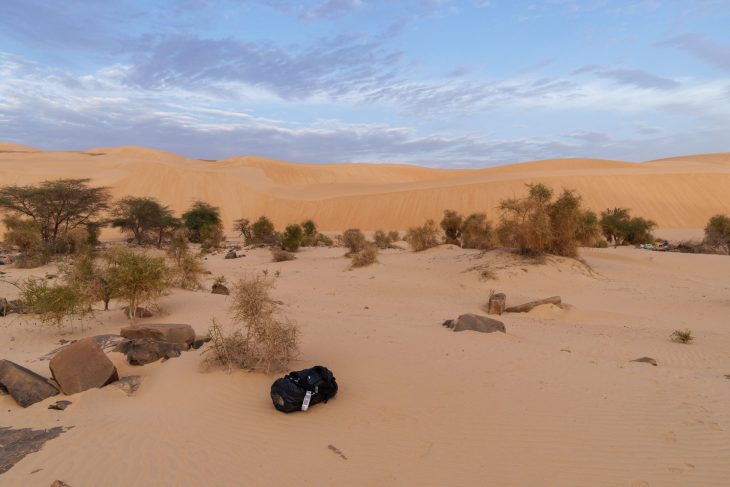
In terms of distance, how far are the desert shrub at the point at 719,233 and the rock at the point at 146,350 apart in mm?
26919

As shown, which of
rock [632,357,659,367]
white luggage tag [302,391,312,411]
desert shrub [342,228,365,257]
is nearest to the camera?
white luggage tag [302,391,312,411]

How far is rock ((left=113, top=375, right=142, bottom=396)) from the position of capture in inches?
245

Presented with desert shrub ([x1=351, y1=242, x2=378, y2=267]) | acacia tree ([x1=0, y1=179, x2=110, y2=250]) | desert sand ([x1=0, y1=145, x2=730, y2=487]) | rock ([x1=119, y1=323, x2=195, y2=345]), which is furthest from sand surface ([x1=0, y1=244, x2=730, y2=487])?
acacia tree ([x1=0, y1=179, x2=110, y2=250])

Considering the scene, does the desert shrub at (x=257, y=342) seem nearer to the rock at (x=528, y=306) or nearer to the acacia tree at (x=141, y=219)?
the rock at (x=528, y=306)

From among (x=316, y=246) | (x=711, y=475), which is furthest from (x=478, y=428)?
(x=316, y=246)

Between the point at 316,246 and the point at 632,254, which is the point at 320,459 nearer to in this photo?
the point at 632,254

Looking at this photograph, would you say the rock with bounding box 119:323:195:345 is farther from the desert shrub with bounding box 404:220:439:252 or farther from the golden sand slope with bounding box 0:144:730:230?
the golden sand slope with bounding box 0:144:730:230

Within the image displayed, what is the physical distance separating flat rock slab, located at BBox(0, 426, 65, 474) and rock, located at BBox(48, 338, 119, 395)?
3.03 feet

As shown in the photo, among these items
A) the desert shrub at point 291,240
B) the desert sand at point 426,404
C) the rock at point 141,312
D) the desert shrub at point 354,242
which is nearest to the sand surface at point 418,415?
the desert sand at point 426,404

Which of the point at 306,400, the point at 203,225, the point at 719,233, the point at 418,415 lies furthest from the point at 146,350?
the point at 719,233

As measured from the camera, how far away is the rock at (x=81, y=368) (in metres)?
6.09

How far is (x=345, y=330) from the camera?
902 cm

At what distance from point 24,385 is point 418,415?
194 inches

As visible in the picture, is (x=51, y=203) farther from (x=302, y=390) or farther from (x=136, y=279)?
(x=302, y=390)
